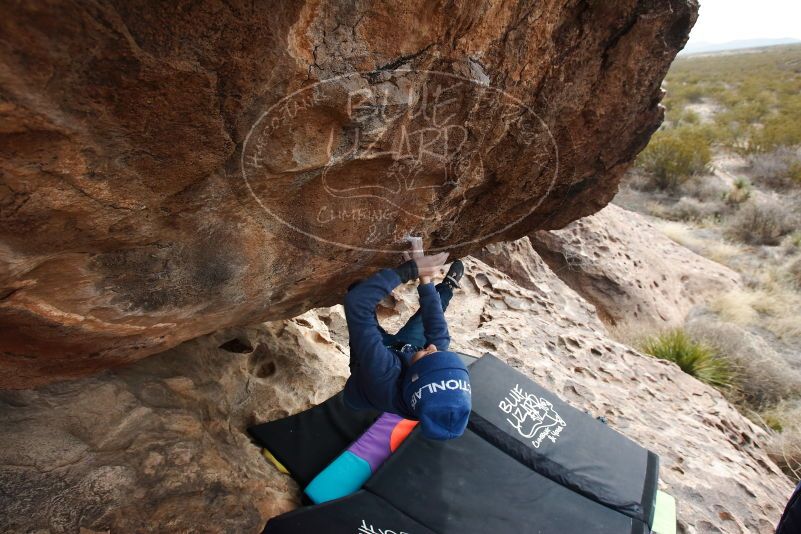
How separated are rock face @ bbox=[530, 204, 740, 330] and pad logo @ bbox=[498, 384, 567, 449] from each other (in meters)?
3.21

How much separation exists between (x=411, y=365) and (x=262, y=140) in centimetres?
123

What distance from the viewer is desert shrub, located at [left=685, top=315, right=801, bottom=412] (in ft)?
18.2

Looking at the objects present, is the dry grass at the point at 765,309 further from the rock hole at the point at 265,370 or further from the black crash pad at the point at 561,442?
the rock hole at the point at 265,370

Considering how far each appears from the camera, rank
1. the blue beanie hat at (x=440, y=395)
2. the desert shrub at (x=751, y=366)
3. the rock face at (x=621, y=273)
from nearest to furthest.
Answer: the blue beanie hat at (x=440, y=395) → the desert shrub at (x=751, y=366) → the rock face at (x=621, y=273)

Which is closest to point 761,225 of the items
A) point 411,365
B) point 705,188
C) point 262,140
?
point 705,188

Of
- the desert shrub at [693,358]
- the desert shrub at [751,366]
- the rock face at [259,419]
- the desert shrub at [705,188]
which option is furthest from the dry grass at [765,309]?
the desert shrub at [705,188]

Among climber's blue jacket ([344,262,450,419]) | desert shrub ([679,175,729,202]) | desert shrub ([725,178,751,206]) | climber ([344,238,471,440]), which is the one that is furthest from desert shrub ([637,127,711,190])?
climber's blue jacket ([344,262,450,419])

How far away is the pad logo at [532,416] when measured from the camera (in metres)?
3.09

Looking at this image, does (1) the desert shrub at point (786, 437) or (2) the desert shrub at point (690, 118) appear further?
(2) the desert shrub at point (690, 118)

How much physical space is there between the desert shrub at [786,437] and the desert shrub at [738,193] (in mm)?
5899

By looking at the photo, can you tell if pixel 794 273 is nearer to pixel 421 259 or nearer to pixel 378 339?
pixel 421 259

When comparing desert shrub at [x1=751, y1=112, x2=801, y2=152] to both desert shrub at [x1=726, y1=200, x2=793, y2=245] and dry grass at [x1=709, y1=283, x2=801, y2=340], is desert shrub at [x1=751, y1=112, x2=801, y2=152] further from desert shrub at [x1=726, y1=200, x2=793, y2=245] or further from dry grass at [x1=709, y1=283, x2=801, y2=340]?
dry grass at [x1=709, y1=283, x2=801, y2=340]

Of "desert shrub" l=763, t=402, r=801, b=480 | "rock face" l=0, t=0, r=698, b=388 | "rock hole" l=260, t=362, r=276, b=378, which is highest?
"rock face" l=0, t=0, r=698, b=388

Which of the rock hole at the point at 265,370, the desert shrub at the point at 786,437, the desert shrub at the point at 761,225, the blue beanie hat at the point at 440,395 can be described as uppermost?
the blue beanie hat at the point at 440,395
